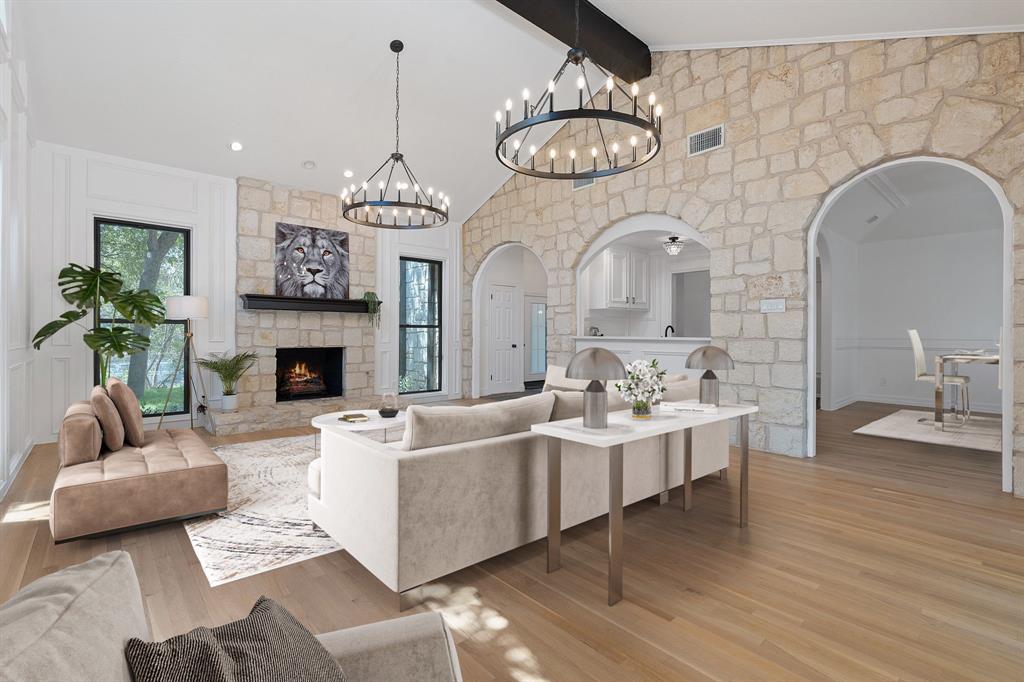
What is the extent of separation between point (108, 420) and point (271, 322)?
3540 mm

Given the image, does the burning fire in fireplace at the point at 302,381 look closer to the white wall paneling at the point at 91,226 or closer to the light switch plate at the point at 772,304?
the white wall paneling at the point at 91,226

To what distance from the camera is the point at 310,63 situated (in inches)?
202

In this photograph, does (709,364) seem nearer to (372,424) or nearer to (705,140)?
(372,424)

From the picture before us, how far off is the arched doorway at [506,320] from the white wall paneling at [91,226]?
12.6ft

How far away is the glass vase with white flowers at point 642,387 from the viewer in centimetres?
267

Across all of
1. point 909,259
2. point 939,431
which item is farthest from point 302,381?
point 909,259

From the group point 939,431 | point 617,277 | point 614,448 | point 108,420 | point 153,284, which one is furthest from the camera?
point 617,277

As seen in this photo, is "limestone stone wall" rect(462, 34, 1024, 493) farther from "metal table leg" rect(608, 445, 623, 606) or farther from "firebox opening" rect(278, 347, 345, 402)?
"firebox opening" rect(278, 347, 345, 402)

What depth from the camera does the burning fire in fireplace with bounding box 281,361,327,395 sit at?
280 inches

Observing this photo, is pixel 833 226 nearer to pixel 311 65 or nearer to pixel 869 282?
pixel 869 282

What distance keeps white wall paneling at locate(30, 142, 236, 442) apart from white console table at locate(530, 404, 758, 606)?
553 cm

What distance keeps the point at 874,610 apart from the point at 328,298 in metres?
6.75

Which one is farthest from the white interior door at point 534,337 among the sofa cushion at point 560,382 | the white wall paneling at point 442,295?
the sofa cushion at point 560,382

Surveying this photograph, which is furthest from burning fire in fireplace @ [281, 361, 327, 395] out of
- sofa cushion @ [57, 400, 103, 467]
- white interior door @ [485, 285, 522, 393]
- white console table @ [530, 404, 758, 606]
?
white console table @ [530, 404, 758, 606]
